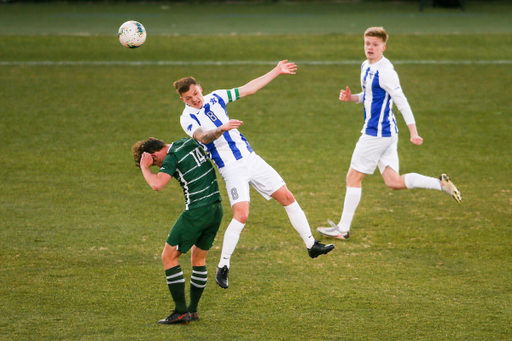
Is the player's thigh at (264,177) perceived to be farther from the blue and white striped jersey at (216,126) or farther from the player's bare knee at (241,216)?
the player's bare knee at (241,216)

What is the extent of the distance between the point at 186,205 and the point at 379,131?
9.02ft

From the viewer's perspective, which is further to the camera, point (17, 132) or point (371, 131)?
point (17, 132)

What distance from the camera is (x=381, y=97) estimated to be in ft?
21.7

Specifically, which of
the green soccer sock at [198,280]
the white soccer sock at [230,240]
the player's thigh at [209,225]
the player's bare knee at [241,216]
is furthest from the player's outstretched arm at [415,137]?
the green soccer sock at [198,280]

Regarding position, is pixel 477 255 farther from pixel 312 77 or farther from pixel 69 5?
pixel 69 5

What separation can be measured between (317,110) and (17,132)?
5.93m

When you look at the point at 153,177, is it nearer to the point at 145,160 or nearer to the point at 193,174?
the point at 145,160

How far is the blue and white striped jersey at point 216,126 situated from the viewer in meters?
5.54

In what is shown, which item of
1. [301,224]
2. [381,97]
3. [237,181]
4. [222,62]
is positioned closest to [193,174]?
[237,181]

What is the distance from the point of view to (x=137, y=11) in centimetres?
2106

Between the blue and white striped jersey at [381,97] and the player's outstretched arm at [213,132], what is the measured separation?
2062 millimetres

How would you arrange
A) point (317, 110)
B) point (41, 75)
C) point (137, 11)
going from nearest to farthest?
1. point (317, 110)
2. point (41, 75)
3. point (137, 11)

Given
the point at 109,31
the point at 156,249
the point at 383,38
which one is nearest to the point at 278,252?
the point at 156,249

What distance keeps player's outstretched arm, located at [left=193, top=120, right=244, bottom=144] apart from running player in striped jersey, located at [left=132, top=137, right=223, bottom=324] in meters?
0.20
